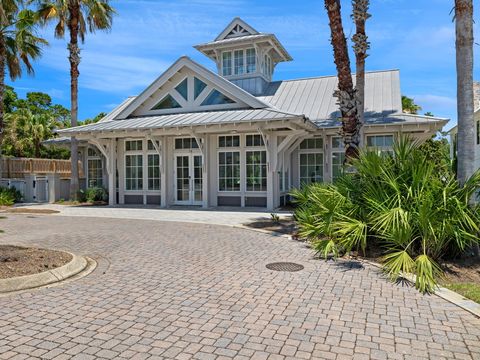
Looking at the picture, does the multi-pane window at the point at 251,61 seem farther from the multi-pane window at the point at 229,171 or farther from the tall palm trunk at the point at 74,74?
the tall palm trunk at the point at 74,74

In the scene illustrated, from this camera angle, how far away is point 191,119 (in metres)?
16.3

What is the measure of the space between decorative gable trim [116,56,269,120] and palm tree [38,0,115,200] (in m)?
3.98

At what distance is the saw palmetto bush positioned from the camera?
6.63 m

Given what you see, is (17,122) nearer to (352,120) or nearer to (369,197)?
(352,120)

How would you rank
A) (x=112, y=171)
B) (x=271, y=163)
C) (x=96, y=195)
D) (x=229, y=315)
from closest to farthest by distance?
1. (x=229, y=315)
2. (x=271, y=163)
3. (x=112, y=171)
4. (x=96, y=195)

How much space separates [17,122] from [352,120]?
28964mm

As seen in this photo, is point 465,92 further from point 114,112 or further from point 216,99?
point 114,112

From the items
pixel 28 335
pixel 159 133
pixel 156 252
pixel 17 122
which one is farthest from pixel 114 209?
pixel 17 122

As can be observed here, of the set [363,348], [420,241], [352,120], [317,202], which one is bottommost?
[363,348]

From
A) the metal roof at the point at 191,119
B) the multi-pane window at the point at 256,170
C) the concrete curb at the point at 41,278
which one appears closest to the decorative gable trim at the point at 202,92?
the metal roof at the point at 191,119

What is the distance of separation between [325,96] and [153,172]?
9.20 metres

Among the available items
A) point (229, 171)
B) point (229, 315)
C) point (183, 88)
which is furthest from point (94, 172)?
point (229, 315)

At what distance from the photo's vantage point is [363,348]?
3.85 meters

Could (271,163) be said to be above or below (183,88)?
below
